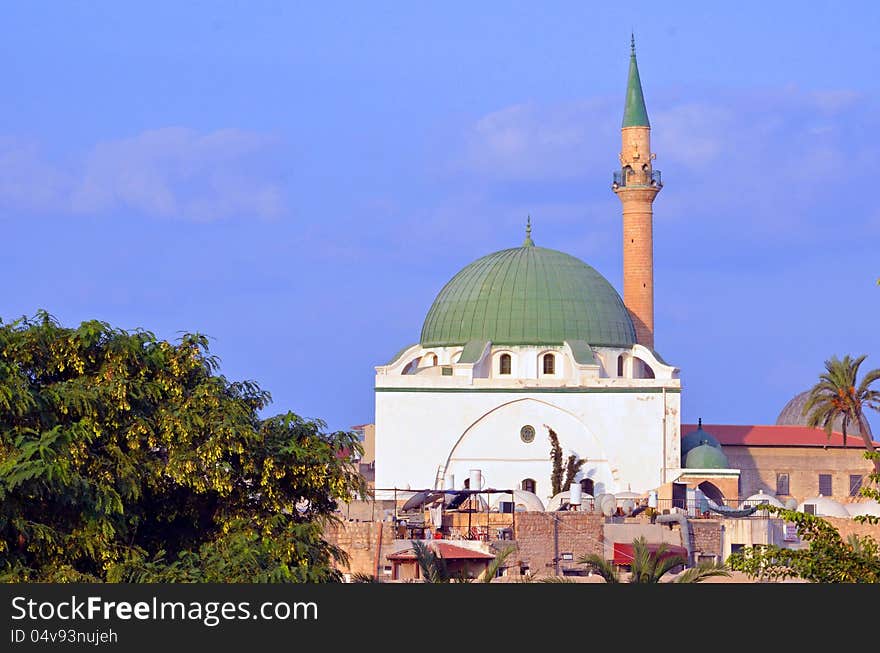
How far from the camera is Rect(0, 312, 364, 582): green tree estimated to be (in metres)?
19.3

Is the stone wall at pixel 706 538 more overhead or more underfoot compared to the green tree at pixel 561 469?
more underfoot

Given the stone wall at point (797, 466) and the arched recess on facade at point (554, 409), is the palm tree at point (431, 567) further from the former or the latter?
the stone wall at point (797, 466)

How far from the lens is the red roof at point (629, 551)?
32.7m

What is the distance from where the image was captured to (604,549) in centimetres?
3519

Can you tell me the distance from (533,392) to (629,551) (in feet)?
64.5

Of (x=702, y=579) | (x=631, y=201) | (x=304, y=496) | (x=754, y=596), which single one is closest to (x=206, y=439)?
(x=304, y=496)

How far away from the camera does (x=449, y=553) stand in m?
31.7

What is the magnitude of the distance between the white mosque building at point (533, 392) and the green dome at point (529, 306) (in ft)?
0.13

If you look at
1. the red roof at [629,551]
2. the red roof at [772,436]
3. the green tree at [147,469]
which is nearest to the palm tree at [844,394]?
the red roof at [772,436]

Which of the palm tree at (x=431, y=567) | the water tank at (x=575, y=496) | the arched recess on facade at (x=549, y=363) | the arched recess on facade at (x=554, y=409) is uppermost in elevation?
the arched recess on facade at (x=549, y=363)

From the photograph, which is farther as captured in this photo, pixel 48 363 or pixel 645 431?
pixel 645 431

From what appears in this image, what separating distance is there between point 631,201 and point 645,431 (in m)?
7.07

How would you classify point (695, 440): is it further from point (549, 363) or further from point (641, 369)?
point (549, 363)

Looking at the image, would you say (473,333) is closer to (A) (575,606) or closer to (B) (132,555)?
(B) (132,555)
